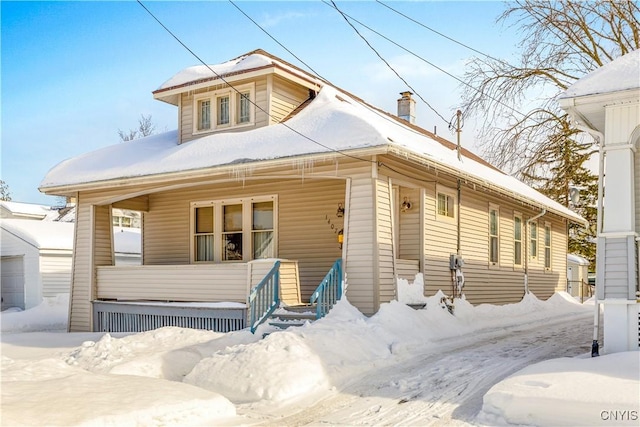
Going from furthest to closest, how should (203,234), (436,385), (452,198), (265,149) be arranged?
(203,234) → (452,198) → (265,149) → (436,385)

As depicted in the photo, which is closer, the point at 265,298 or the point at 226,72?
the point at 265,298

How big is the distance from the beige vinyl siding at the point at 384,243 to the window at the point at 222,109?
18.1ft

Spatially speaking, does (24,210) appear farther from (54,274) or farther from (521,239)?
(521,239)

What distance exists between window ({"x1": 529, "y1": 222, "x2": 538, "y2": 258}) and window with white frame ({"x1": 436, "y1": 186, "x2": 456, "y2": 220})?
6351mm

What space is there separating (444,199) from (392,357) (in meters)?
5.83

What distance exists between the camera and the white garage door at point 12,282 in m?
22.3

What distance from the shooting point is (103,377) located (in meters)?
8.17

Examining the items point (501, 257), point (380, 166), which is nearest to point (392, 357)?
point (380, 166)

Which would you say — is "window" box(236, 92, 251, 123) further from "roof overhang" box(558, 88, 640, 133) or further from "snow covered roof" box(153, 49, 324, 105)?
"roof overhang" box(558, 88, 640, 133)

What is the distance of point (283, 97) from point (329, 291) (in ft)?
18.8

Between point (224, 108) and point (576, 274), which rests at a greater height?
point (224, 108)

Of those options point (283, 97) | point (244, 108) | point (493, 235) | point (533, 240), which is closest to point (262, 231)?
point (244, 108)

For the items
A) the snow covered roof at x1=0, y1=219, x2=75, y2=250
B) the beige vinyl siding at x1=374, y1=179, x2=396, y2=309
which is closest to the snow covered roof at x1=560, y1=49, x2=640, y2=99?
the beige vinyl siding at x1=374, y1=179, x2=396, y2=309

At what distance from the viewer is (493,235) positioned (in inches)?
685
